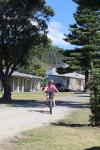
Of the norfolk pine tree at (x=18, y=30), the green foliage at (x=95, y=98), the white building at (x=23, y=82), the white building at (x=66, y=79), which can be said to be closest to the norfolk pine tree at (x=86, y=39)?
the white building at (x=23, y=82)

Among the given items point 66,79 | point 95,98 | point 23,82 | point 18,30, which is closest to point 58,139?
point 95,98

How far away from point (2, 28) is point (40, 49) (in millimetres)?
4861

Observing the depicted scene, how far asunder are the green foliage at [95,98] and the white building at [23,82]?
1978 inches

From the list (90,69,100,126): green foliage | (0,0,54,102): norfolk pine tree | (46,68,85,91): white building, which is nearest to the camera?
(90,69,100,126): green foliage

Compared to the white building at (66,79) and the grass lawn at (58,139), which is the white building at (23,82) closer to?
the white building at (66,79)

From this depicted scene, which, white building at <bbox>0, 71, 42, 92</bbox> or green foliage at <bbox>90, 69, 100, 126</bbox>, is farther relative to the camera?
white building at <bbox>0, 71, 42, 92</bbox>

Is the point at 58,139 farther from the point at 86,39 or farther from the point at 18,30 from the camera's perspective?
the point at 86,39

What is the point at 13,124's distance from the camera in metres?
19.5

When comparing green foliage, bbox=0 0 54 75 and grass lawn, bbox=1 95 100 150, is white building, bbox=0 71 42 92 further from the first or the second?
grass lawn, bbox=1 95 100 150

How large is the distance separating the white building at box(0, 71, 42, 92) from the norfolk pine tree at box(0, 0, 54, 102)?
27275 mm

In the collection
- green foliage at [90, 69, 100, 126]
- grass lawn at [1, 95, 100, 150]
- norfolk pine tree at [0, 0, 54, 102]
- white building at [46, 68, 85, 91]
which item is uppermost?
norfolk pine tree at [0, 0, 54, 102]

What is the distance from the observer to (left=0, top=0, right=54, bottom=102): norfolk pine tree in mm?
41969

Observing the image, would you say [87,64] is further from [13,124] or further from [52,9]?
[13,124]

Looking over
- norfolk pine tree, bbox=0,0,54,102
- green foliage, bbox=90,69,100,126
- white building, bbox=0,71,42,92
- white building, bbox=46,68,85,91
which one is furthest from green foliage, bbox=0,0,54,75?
white building, bbox=46,68,85,91
